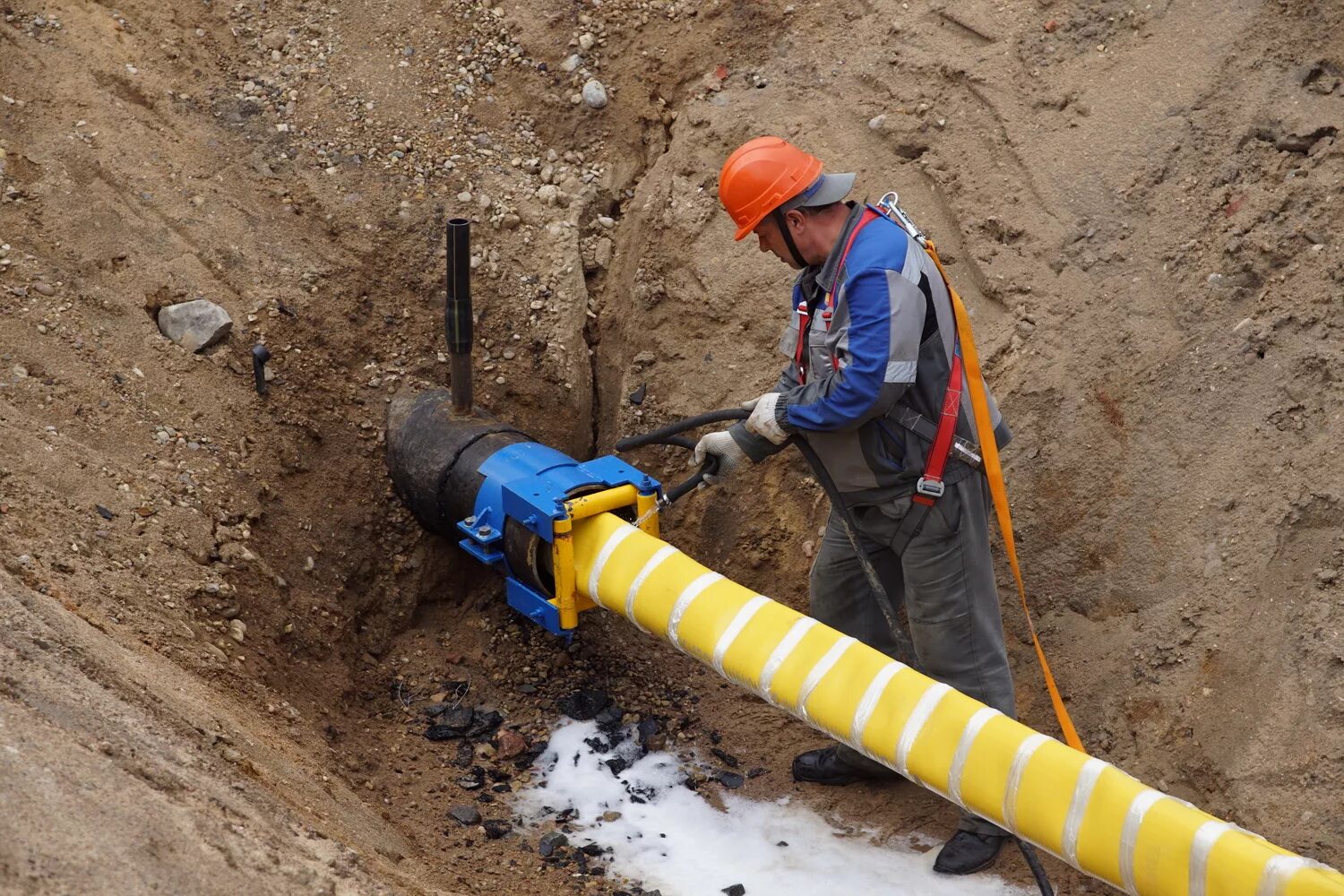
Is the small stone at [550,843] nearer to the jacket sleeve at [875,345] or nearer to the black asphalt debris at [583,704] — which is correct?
the black asphalt debris at [583,704]

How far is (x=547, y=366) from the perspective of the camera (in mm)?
5605

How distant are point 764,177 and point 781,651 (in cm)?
140

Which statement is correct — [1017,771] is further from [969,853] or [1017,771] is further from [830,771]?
[830,771]

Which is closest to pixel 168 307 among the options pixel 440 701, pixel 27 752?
pixel 440 701

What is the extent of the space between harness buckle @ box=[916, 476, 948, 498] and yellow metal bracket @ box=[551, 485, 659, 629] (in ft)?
3.37

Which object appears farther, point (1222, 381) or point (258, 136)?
point (258, 136)

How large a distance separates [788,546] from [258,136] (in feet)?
10.3

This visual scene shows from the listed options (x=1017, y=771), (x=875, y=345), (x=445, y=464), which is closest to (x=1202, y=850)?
(x=1017, y=771)

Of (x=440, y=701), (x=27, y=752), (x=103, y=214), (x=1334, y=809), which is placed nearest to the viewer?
(x=27, y=752)

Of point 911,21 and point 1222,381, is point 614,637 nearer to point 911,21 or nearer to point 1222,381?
point 1222,381

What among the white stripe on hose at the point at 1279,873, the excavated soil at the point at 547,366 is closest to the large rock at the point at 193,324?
the excavated soil at the point at 547,366

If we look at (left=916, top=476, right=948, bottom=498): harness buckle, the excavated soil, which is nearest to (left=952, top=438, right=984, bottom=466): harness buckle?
(left=916, top=476, right=948, bottom=498): harness buckle

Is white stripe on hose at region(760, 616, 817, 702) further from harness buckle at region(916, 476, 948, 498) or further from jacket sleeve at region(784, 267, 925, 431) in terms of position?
jacket sleeve at region(784, 267, 925, 431)

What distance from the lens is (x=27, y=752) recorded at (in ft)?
9.16
